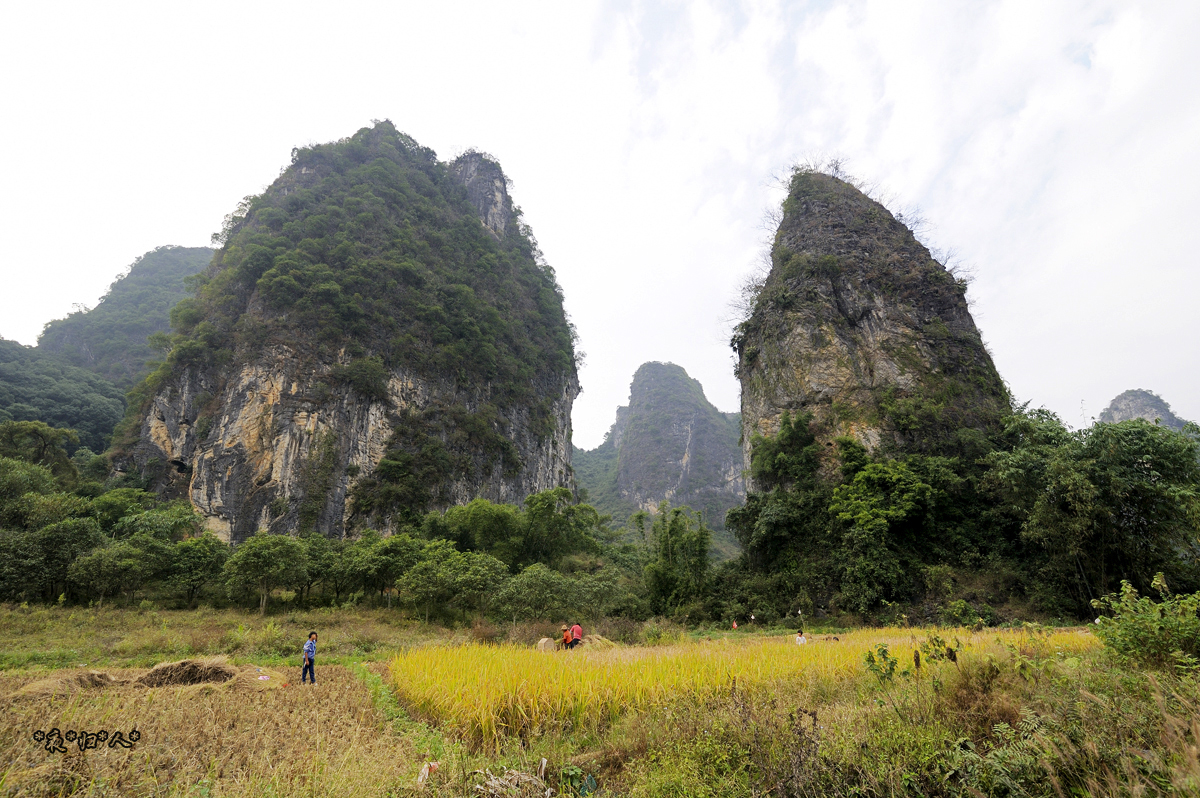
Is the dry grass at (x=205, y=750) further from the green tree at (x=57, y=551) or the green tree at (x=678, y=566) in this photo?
the green tree at (x=678, y=566)

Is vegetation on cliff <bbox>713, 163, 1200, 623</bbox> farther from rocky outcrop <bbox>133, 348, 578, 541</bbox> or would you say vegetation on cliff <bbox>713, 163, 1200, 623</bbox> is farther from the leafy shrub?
rocky outcrop <bbox>133, 348, 578, 541</bbox>

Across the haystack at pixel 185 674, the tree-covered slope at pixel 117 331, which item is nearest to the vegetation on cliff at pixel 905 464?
the haystack at pixel 185 674

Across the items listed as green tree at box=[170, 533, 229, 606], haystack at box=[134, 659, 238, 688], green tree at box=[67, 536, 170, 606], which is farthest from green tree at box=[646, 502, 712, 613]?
green tree at box=[67, 536, 170, 606]

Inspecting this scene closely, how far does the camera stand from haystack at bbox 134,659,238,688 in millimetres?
6301

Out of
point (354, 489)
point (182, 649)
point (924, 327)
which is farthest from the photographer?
point (354, 489)

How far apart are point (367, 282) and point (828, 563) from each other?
32374mm

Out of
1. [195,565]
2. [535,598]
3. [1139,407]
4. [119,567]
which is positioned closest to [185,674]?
[535,598]

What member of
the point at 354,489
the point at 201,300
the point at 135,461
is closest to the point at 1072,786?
the point at 354,489

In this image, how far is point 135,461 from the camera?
89.6ft

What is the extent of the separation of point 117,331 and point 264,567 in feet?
169

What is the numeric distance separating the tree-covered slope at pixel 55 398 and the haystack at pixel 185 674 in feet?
129

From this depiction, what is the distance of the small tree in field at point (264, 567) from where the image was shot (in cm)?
1633

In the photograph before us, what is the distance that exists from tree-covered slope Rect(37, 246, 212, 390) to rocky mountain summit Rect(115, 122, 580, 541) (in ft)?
60.8

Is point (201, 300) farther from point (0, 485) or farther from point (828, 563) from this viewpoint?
point (828, 563)
